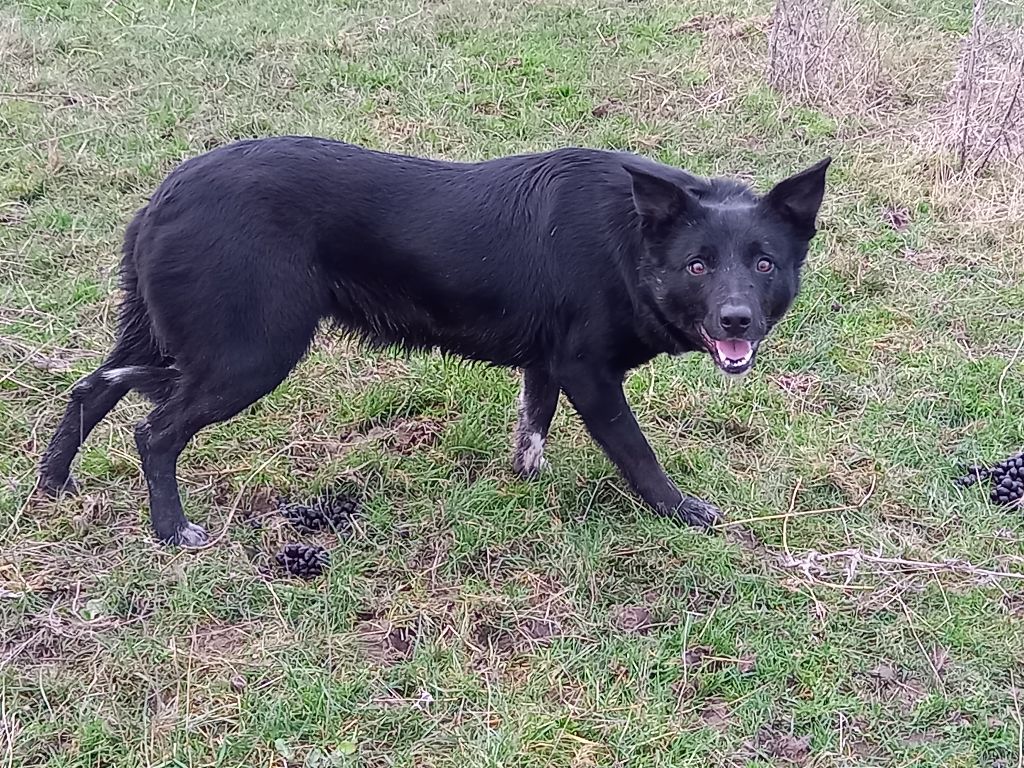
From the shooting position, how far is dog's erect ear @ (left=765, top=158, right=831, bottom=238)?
3.37 m

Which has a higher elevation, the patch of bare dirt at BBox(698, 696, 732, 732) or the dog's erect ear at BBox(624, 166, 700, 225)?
the dog's erect ear at BBox(624, 166, 700, 225)

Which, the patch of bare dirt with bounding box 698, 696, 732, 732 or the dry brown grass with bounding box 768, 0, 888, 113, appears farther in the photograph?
the dry brown grass with bounding box 768, 0, 888, 113

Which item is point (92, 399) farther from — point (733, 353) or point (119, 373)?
point (733, 353)

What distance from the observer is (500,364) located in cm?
393

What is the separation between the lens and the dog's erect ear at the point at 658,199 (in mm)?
3291

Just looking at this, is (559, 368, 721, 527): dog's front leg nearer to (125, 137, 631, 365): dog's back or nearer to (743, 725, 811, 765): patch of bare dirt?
(125, 137, 631, 365): dog's back

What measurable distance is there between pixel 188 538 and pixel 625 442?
1.63 m

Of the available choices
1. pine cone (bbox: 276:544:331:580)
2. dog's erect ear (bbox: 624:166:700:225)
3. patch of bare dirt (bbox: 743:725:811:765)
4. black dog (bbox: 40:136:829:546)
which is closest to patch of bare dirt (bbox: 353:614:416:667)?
pine cone (bbox: 276:544:331:580)

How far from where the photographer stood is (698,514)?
3.90 meters

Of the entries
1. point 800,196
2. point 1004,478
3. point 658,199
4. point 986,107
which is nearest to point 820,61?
point 986,107

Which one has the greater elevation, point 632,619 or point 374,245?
point 374,245

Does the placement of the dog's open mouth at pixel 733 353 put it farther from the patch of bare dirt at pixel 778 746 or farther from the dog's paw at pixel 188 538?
the dog's paw at pixel 188 538

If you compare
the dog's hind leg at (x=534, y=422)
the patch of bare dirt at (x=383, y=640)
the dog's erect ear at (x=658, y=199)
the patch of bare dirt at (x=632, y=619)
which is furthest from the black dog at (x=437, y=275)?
the patch of bare dirt at (x=383, y=640)

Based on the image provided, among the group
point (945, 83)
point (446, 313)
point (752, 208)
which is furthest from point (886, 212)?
point (446, 313)
